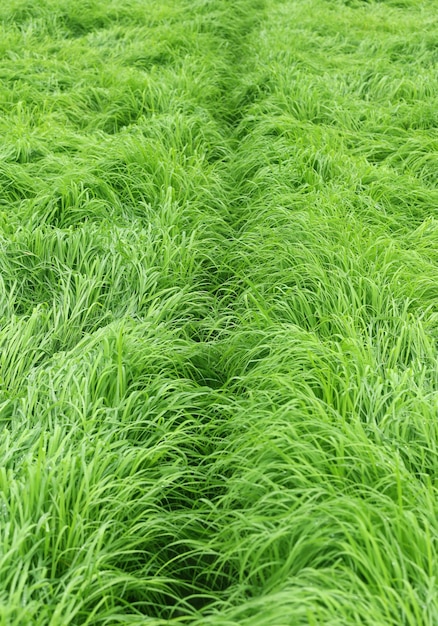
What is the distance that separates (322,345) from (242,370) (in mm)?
345

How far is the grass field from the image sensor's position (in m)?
1.65

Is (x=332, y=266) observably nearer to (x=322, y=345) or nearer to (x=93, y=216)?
(x=322, y=345)

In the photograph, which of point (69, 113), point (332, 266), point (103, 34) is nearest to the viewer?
point (332, 266)

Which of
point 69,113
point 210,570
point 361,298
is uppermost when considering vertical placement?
point 69,113

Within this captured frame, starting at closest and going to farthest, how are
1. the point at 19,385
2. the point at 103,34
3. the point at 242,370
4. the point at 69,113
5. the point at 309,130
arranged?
the point at 19,385 → the point at 242,370 → the point at 309,130 → the point at 69,113 → the point at 103,34

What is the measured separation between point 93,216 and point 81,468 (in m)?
1.77

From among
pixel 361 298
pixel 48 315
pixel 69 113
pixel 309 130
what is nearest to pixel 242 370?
pixel 361 298

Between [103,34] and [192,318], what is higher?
[103,34]

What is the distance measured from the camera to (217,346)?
2.69 meters

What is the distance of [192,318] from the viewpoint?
288 centimetres

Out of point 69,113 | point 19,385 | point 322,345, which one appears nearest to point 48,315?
point 19,385

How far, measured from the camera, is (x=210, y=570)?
184 cm

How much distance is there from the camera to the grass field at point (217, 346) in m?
1.65

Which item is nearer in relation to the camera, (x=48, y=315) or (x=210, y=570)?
(x=210, y=570)
